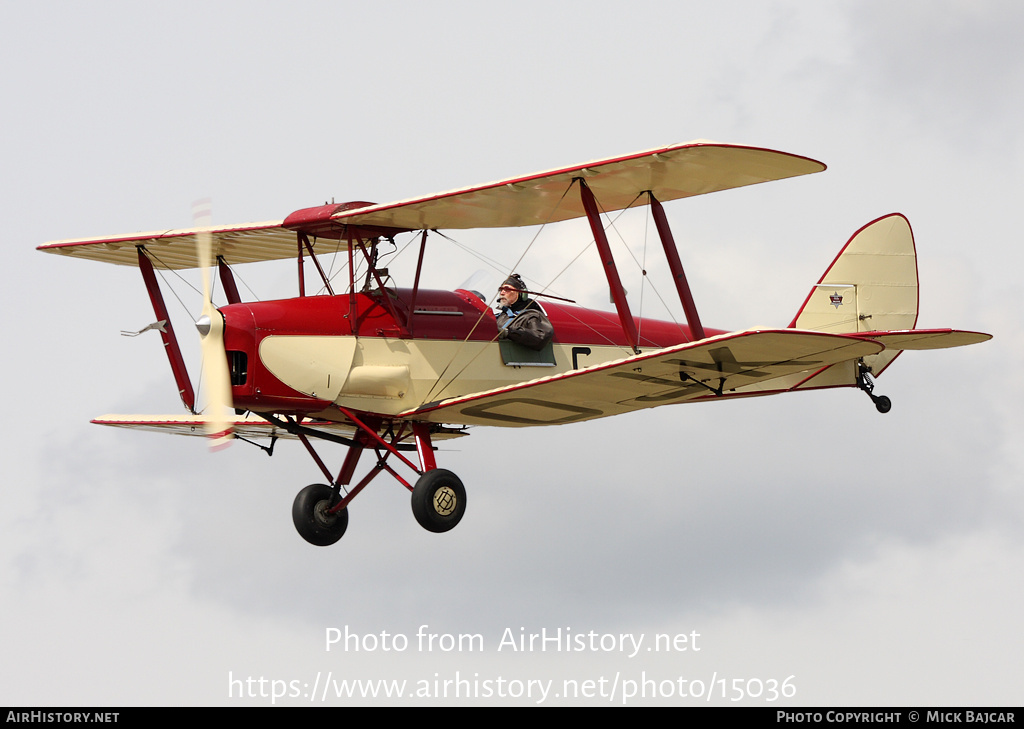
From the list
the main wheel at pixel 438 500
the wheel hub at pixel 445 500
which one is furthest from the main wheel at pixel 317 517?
the wheel hub at pixel 445 500

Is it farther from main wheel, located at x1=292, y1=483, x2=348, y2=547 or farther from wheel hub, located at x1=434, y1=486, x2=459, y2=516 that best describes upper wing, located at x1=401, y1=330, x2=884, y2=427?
main wheel, located at x1=292, y1=483, x2=348, y2=547

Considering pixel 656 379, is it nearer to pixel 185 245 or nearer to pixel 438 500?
pixel 438 500

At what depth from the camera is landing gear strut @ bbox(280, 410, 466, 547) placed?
48.5ft

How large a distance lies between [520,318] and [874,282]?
499cm

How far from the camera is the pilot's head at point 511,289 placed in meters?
16.0

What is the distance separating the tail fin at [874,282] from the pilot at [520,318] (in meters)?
3.82

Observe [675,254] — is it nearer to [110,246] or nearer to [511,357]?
[511,357]

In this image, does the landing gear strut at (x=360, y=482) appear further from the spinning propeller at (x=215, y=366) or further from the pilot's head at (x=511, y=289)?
the pilot's head at (x=511, y=289)

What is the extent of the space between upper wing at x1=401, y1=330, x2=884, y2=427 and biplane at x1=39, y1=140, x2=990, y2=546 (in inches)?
1.1

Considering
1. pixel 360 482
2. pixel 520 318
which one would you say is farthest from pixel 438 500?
pixel 520 318

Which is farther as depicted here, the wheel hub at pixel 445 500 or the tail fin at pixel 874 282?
the tail fin at pixel 874 282

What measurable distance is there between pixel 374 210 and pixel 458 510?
3.26 meters

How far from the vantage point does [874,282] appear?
18.0 metres

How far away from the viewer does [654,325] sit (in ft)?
58.0
